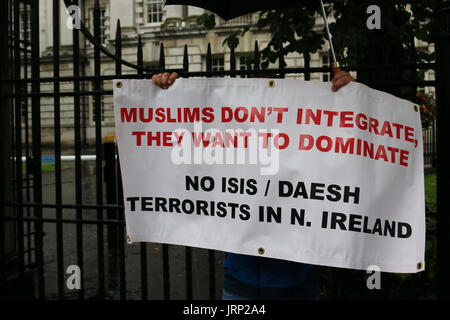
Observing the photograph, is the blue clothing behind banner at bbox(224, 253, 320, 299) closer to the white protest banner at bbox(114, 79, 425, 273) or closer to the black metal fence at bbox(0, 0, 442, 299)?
the white protest banner at bbox(114, 79, 425, 273)

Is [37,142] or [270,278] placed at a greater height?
[37,142]

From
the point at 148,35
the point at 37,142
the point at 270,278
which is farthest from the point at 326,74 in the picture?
the point at 148,35

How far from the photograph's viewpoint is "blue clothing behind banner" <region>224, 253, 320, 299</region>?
2.16 m

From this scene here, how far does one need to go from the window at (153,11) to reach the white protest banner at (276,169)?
22.5 m

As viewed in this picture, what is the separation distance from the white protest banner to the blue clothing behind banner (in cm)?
8

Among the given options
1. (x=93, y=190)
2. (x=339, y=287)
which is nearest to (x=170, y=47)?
(x=93, y=190)

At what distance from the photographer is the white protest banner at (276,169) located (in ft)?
7.23

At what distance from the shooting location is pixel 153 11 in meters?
24.4

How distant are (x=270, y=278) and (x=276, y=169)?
55cm

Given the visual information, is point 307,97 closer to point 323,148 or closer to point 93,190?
point 323,148

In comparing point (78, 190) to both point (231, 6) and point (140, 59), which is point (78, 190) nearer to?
point (140, 59)

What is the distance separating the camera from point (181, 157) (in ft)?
8.04

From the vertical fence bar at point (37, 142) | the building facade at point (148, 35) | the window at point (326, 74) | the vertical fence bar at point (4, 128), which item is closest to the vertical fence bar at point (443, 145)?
the window at point (326, 74)

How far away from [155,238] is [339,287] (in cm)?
217
